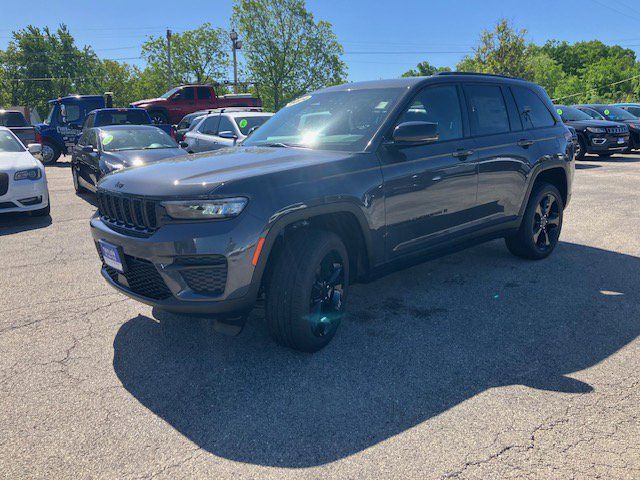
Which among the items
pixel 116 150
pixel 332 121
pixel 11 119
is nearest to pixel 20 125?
pixel 11 119

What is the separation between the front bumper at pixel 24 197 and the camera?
760 cm

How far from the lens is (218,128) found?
11148mm

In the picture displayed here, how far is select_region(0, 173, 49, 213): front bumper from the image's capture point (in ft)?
24.9

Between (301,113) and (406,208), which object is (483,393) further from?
(301,113)

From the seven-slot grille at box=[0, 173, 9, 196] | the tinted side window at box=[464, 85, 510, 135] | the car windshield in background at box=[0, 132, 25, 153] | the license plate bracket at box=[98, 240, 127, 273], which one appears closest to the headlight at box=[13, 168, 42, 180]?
the seven-slot grille at box=[0, 173, 9, 196]

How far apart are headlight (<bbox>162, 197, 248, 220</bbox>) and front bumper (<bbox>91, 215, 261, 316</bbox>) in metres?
0.04

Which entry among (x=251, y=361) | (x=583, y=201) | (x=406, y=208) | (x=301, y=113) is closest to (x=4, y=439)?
(x=251, y=361)

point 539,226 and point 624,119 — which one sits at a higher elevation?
point 624,119

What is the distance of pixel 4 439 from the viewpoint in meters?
2.55

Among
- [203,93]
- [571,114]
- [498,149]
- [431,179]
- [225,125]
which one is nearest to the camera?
[431,179]

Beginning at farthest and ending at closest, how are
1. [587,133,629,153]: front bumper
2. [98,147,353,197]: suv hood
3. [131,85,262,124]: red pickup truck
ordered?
1. [131,85,262,124]: red pickup truck
2. [587,133,629,153]: front bumper
3. [98,147,353,197]: suv hood

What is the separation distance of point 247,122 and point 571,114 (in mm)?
11408

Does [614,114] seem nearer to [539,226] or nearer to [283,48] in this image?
[539,226]

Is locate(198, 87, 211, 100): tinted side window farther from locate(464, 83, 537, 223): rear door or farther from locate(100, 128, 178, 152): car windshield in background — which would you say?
locate(464, 83, 537, 223): rear door
